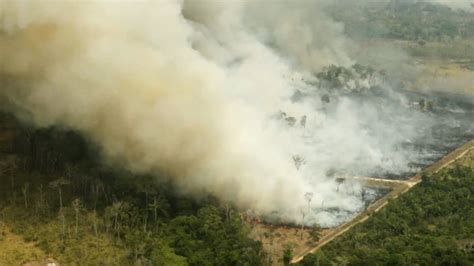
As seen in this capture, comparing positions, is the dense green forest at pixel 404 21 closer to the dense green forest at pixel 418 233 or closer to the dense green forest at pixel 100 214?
the dense green forest at pixel 418 233

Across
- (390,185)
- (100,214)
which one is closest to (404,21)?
(390,185)

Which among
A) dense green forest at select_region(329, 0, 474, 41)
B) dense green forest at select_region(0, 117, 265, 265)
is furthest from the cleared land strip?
dense green forest at select_region(329, 0, 474, 41)

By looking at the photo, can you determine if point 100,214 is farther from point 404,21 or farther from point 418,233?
point 404,21

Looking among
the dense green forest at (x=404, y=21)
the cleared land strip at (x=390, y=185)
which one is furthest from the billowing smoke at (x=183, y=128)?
the dense green forest at (x=404, y=21)

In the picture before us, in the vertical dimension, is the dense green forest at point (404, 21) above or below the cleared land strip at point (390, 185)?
above

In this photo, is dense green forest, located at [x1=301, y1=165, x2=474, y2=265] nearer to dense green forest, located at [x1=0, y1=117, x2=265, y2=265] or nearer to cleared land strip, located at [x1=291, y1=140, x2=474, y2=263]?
cleared land strip, located at [x1=291, y1=140, x2=474, y2=263]
